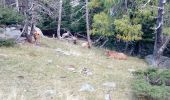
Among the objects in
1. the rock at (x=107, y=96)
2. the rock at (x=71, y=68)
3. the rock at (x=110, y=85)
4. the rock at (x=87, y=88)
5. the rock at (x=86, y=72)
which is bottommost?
the rock at (x=107, y=96)

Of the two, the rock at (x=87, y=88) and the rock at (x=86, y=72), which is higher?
the rock at (x=86, y=72)

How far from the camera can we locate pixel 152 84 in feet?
39.8

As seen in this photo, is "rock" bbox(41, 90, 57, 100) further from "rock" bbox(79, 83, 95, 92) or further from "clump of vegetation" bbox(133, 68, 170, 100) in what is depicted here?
"clump of vegetation" bbox(133, 68, 170, 100)

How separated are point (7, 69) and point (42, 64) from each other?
1.90m

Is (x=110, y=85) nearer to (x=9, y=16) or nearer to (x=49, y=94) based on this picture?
(x=49, y=94)

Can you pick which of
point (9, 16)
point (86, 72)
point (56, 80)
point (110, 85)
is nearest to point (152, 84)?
point (110, 85)

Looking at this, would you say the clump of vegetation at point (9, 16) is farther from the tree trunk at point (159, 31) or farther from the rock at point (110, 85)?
the rock at point (110, 85)

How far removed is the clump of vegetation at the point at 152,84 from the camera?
11039 millimetres

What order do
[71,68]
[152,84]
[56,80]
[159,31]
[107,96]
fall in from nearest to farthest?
[107,96], [152,84], [56,80], [71,68], [159,31]

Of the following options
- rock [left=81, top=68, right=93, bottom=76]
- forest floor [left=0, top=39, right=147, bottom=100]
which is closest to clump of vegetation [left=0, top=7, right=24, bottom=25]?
forest floor [left=0, top=39, right=147, bottom=100]

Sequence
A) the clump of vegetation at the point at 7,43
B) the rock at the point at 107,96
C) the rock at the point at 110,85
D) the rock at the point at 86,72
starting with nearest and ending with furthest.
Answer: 1. the rock at the point at 107,96
2. the rock at the point at 110,85
3. the rock at the point at 86,72
4. the clump of vegetation at the point at 7,43

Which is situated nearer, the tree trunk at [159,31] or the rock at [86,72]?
the rock at [86,72]

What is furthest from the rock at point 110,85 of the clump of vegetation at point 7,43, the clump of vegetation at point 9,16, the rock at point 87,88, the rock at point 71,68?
the clump of vegetation at point 9,16

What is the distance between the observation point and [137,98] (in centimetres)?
1205
